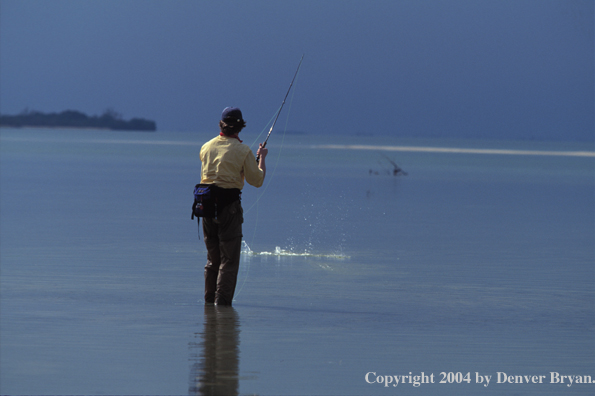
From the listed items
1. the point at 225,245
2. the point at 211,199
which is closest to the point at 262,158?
the point at 211,199

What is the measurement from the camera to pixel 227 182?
289 inches

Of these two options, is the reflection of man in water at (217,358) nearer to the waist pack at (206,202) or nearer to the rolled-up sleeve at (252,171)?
the waist pack at (206,202)

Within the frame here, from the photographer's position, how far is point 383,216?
16.9 meters

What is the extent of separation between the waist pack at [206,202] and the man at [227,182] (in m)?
0.03

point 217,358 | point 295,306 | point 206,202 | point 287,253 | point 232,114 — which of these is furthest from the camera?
point 287,253

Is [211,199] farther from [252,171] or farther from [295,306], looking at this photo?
[295,306]

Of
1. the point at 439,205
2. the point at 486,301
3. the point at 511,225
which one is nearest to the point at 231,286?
the point at 486,301

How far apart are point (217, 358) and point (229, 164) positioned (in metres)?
2.15

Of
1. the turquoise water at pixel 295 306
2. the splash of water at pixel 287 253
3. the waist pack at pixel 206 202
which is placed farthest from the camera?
the splash of water at pixel 287 253

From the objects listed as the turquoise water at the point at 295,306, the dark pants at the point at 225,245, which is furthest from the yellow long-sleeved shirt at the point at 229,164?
the turquoise water at the point at 295,306

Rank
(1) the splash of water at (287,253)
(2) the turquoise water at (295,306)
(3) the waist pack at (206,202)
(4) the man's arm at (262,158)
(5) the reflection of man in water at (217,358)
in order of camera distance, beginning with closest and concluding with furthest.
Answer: (5) the reflection of man in water at (217,358), (2) the turquoise water at (295,306), (3) the waist pack at (206,202), (4) the man's arm at (262,158), (1) the splash of water at (287,253)

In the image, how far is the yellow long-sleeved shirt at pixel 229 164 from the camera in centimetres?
730

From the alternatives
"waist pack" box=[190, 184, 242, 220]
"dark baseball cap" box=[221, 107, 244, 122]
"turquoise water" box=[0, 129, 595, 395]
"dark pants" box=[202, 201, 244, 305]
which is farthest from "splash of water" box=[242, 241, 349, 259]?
"dark baseball cap" box=[221, 107, 244, 122]

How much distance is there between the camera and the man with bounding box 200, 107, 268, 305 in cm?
731
